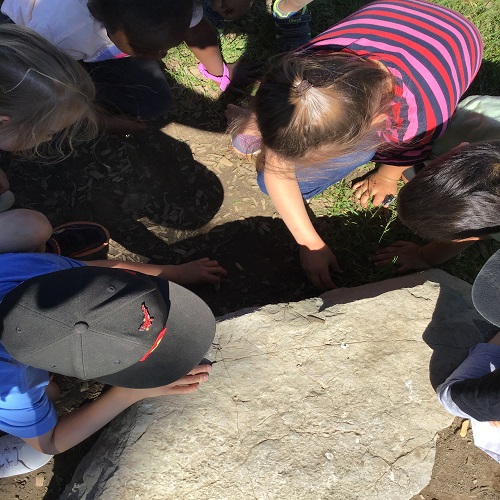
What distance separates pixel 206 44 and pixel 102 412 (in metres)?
1.67

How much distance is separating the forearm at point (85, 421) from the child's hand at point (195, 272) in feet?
1.87

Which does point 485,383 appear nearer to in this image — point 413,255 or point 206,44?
point 413,255

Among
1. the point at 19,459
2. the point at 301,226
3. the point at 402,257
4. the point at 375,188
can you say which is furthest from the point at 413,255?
the point at 19,459


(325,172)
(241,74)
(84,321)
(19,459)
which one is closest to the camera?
(84,321)

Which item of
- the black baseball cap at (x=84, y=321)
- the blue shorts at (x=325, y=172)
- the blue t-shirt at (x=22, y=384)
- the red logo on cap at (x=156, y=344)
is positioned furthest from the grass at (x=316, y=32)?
the blue t-shirt at (x=22, y=384)

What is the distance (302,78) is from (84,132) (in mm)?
1199

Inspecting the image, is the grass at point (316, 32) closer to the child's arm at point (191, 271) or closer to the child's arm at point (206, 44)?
the child's arm at point (206, 44)

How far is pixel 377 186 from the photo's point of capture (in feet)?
8.26

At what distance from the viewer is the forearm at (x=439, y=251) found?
83.7 inches

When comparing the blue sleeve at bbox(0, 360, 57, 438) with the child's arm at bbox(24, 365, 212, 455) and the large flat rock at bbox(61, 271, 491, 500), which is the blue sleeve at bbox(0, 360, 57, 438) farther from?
the large flat rock at bbox(61, 271, 491, 500)

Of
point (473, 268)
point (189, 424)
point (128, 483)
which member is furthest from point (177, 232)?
point (473, 268)

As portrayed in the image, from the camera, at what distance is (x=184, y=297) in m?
1.71

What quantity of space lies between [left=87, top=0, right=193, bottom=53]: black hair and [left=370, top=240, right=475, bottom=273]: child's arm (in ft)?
4.19

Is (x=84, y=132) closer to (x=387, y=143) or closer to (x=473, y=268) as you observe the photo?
(x=387, y=143)
